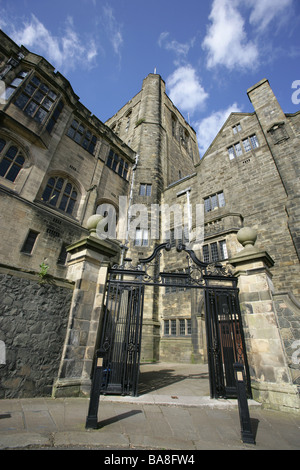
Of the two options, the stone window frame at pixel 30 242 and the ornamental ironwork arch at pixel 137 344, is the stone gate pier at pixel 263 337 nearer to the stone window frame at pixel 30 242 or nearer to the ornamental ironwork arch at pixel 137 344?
the ornamental ironwork arch at pixel 137 344

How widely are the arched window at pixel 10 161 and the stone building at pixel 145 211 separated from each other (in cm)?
6

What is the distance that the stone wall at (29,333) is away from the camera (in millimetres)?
4027

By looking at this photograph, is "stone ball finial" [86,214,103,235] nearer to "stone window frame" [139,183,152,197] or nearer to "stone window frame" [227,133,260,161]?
"stone window frame" [139,183,152,197]

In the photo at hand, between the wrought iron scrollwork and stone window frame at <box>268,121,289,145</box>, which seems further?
stone window frame at <box>268,121,289,145</box>

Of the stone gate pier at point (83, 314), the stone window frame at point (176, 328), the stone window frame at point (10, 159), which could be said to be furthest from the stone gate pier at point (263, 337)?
the stone window frame at point (10, 159)

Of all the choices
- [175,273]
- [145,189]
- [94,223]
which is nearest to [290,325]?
[175,273]

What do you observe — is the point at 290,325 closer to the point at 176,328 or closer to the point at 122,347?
the point at 122,347

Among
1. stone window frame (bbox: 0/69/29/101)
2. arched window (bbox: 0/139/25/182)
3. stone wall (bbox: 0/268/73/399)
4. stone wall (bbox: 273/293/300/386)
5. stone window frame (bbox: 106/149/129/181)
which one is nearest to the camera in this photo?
stone wall (bbox: 0/268/73/399)

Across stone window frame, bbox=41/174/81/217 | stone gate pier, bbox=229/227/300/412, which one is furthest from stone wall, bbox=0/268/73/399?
stone window frame, bbox=41/174/81/217

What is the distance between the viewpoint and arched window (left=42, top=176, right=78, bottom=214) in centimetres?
1316

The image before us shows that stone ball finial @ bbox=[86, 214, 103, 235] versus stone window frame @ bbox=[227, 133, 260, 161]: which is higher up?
stone window frame @ bbox=[227, 133, 260, 161]

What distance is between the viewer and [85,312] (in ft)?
17.0

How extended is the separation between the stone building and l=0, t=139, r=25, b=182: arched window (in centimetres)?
6

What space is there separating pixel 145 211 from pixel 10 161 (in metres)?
10.4
